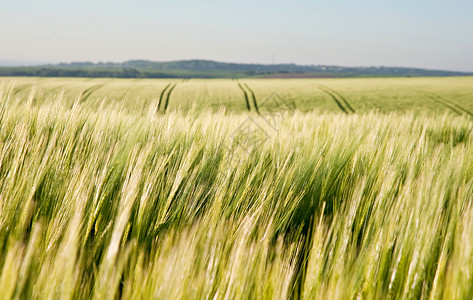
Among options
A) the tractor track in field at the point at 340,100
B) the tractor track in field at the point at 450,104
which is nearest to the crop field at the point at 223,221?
the tractor track in field at the point at 340,100

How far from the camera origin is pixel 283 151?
1405mm

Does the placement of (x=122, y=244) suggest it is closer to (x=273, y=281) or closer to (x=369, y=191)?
(x=273, y=281)

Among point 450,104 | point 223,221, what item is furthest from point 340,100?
point 223,221

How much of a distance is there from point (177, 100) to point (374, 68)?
146555 mm

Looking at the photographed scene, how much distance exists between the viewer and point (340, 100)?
21.9 m

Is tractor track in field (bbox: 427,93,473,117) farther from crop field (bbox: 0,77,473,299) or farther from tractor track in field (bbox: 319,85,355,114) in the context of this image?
crop field (bbox: 0,77,473,299)

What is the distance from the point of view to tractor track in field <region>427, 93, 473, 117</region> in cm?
1833

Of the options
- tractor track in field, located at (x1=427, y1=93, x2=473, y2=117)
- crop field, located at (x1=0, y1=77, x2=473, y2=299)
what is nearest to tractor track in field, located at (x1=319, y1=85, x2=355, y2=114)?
tractor track in field, located at (x1=427, y1=93, x2=473, y2=117)

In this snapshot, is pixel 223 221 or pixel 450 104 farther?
pixel 450 104

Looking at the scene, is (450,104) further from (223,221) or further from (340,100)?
(223,221)

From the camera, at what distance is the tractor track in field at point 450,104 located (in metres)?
18.3

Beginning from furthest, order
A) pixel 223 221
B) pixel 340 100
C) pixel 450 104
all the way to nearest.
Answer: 1. pixel 340 100
2. pixel 450 104
3. pixel 223 221

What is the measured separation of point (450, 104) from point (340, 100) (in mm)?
5968

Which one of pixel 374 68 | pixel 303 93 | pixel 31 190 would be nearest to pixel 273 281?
pixel 31 190
